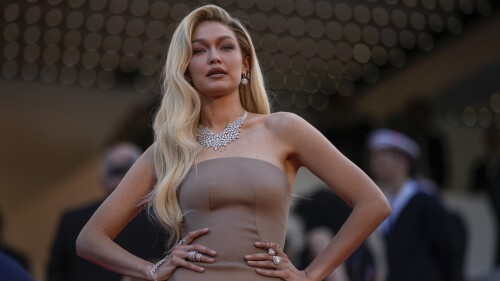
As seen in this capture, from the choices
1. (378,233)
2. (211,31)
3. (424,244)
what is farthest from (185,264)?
(378,233)

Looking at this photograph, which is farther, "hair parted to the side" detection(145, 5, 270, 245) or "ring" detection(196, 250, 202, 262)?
"hair parted to the side" detection(145, 5, 270, 245)

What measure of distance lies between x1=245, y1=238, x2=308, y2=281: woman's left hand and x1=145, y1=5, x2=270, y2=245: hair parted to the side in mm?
276

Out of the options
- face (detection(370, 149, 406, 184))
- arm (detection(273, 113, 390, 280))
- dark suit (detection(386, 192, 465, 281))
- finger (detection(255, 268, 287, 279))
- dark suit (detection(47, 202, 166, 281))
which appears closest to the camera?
finger (detection(255, 268, 287, 279))

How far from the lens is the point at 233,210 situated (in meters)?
3.68

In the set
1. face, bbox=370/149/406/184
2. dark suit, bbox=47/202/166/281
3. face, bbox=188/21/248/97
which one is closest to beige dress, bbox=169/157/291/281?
face, bbox=188/21/248/97

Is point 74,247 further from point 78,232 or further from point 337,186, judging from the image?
point 337,186

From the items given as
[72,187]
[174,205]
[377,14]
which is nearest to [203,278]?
[174,205]

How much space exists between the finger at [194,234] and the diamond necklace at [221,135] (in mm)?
284

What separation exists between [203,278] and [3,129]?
8722mm

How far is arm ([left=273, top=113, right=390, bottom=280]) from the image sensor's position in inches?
147

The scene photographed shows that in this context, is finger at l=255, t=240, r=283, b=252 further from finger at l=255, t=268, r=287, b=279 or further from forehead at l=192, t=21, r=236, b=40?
forehead at l=192, t=21, r=236, b=40

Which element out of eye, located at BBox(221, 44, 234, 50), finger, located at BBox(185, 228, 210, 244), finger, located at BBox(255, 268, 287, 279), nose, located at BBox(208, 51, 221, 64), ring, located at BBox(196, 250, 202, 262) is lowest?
finger, located at BBox(255, 268, 287, 279)

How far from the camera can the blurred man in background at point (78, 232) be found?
6070mm

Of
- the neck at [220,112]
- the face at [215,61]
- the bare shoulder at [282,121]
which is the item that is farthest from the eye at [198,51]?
the bare shoulder at [282,121]
